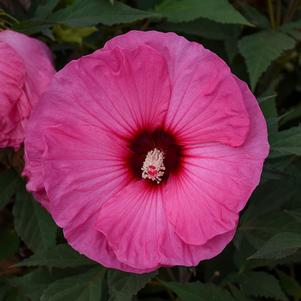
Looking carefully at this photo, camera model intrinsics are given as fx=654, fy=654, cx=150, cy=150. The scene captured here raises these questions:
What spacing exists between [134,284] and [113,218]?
0.50 feet

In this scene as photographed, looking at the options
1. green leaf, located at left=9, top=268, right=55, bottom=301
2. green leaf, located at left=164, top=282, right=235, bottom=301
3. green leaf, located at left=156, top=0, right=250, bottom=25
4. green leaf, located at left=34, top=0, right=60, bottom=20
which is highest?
green leaf, located at left=156, top=0, right=250, bottom=25

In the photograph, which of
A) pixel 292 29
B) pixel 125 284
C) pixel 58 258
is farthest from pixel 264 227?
pixel 292 29

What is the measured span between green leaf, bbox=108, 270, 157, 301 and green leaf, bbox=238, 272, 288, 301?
332mm

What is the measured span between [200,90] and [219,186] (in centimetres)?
18

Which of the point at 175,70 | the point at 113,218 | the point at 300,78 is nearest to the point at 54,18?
the point at 175,70

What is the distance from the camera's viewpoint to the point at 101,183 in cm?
130

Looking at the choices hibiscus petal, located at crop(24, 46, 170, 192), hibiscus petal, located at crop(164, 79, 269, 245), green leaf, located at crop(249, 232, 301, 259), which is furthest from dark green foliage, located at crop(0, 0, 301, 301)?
hibiscus petal, located at crop(24, 46, 170, 192)

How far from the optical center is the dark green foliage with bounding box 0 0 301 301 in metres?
1.37

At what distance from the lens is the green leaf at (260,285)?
1.52m

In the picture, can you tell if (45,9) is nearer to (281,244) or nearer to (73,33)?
(73,33)

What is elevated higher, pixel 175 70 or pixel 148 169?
pixel 175 70

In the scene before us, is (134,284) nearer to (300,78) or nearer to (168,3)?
(168,3)

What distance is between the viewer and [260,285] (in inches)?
60.4

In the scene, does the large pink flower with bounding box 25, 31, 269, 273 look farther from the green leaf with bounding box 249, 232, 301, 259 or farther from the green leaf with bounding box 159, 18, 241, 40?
the green leaf with bounding box 159, 18, 241, 40
